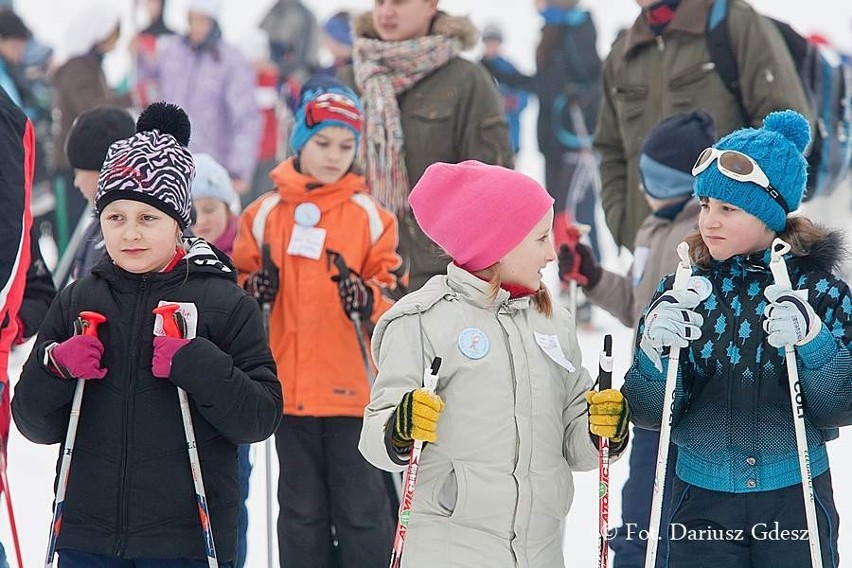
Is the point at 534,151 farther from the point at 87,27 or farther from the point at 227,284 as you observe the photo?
the point at 227,284

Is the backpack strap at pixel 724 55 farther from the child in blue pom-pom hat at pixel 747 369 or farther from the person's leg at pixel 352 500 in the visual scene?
the person's leg at pixel 352 500

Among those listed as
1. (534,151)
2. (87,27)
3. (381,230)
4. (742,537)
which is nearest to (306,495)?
(381,230)

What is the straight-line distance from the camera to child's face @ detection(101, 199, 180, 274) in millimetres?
2996

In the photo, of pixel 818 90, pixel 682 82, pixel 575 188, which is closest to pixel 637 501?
pixel 682 82

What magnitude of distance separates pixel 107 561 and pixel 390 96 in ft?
8.24

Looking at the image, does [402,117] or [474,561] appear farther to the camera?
[402,117]

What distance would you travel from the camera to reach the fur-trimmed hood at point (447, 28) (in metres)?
4.98

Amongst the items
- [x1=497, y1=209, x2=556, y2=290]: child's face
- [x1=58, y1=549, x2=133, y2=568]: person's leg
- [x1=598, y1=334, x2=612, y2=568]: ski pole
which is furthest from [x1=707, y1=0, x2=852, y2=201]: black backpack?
[x1=58, y1=549, x2=133, y2=568]: person's leg

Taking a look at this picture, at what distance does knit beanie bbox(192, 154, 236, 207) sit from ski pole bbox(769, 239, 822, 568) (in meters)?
2.20

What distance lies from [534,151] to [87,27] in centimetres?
986

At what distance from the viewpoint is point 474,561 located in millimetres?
2834

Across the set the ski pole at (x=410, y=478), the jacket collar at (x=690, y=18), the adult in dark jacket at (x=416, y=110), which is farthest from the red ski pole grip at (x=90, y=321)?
the jacket collar at (x=690, y=18)

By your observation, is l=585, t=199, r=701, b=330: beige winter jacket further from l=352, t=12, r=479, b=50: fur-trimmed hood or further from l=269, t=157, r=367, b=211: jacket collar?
l=352, t=12, r=479, b=50: fur-trimmed hood

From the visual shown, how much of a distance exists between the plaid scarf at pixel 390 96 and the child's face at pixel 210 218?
71 centimetres
